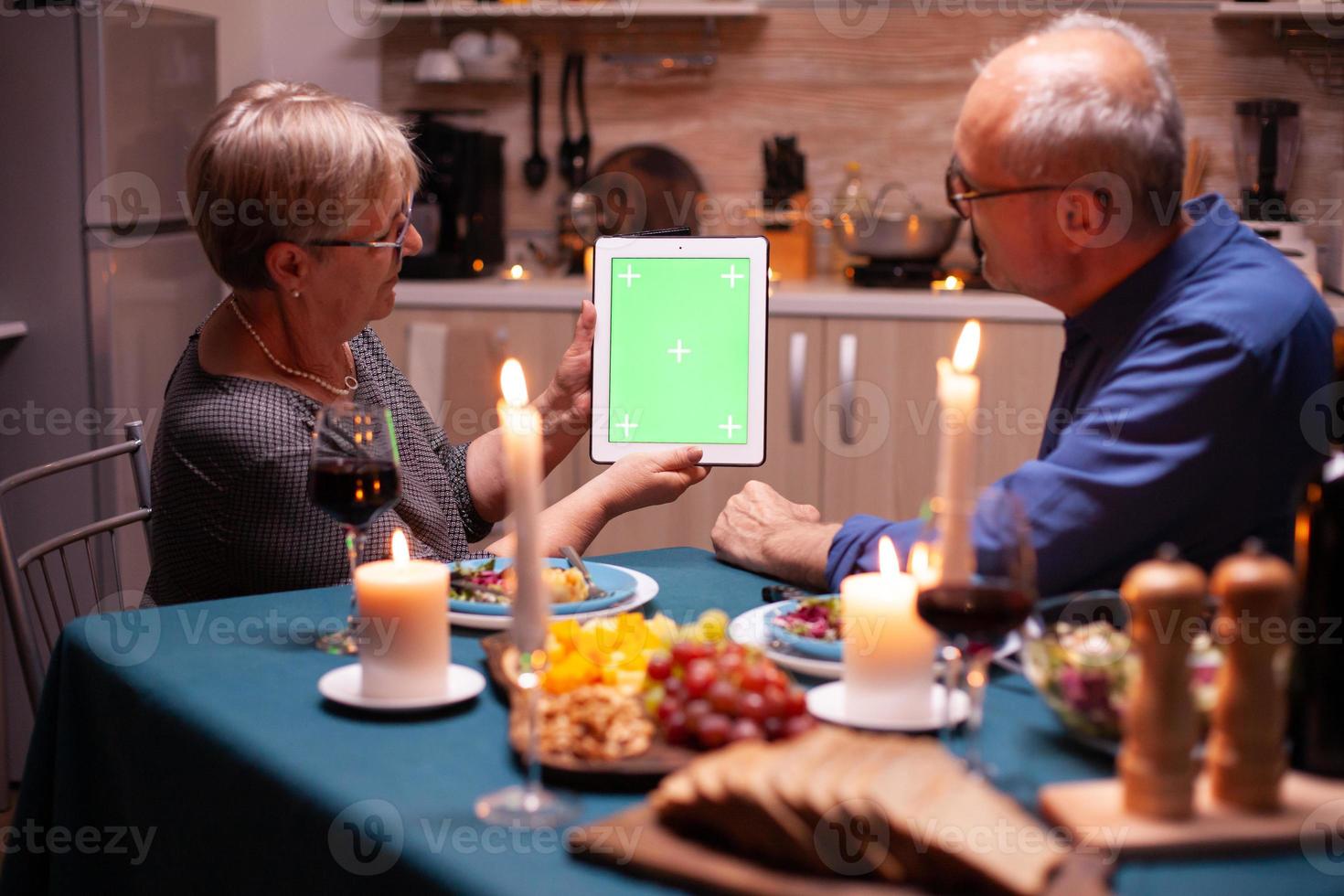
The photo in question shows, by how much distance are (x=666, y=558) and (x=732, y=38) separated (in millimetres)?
2504

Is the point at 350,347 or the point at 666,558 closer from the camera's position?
the point at 666,558

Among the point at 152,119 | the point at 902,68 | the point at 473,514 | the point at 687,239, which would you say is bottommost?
the point at 473,514

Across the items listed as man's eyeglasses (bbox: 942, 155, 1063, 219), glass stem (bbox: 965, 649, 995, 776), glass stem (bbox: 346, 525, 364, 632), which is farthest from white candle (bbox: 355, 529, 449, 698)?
man's eyeglasses (bbox: 942, 155, 1063, 219)

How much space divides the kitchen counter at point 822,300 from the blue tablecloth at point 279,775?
6.11 ft

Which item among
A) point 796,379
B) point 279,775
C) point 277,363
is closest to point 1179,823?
point 279,775

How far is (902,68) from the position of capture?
388 cm

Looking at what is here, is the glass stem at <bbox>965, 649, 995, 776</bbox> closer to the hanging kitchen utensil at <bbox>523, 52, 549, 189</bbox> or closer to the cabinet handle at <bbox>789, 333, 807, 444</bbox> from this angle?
the cabinet handle at <bbox>789, 333, 807, 444</bbox>

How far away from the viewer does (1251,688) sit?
905mm

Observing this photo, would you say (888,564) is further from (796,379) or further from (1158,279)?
(796,379)

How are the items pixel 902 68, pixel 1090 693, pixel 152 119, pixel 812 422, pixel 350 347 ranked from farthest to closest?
pixel 902 68 < pixel 812 422 < pixel 152 119 < pixel 350 347 < pixel 1090 693

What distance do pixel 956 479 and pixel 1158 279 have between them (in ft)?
2.59

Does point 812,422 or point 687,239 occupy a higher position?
point 687,239

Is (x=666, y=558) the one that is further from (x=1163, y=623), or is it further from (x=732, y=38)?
(x=732, y=38)

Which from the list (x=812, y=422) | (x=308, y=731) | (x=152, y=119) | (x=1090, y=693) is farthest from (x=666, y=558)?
(x=152, y=119)
